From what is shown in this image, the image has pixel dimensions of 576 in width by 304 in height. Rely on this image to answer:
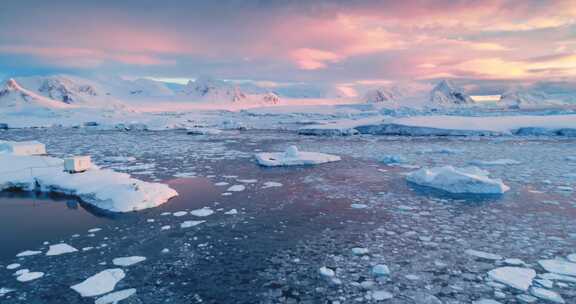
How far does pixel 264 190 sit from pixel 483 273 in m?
4.60

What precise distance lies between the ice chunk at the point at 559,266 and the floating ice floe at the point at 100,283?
175 inches

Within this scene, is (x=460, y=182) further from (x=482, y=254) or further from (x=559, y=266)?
(x=559, y=266)

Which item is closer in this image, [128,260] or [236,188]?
[128,260]

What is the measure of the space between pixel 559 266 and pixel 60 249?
570 cm

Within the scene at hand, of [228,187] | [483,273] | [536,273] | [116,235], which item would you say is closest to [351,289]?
[483,273]

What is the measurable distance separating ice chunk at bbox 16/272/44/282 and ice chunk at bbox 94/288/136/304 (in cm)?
96

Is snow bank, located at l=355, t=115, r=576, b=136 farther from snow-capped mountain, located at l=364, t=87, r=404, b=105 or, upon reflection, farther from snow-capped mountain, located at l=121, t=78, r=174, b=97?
snow-capped mountain, located at l=121, t=78, r=174, b=97

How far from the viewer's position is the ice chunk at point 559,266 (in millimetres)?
3693

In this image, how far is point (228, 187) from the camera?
784cm

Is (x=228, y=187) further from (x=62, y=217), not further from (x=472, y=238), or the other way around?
(x=472, y=238)

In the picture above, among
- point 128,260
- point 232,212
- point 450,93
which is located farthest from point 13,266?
point 450,93

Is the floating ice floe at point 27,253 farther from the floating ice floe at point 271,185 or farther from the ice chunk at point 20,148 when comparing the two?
the ice chunk at point 20,148

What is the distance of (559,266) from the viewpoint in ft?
12.5

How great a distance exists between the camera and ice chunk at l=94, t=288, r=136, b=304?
10.5 ft
